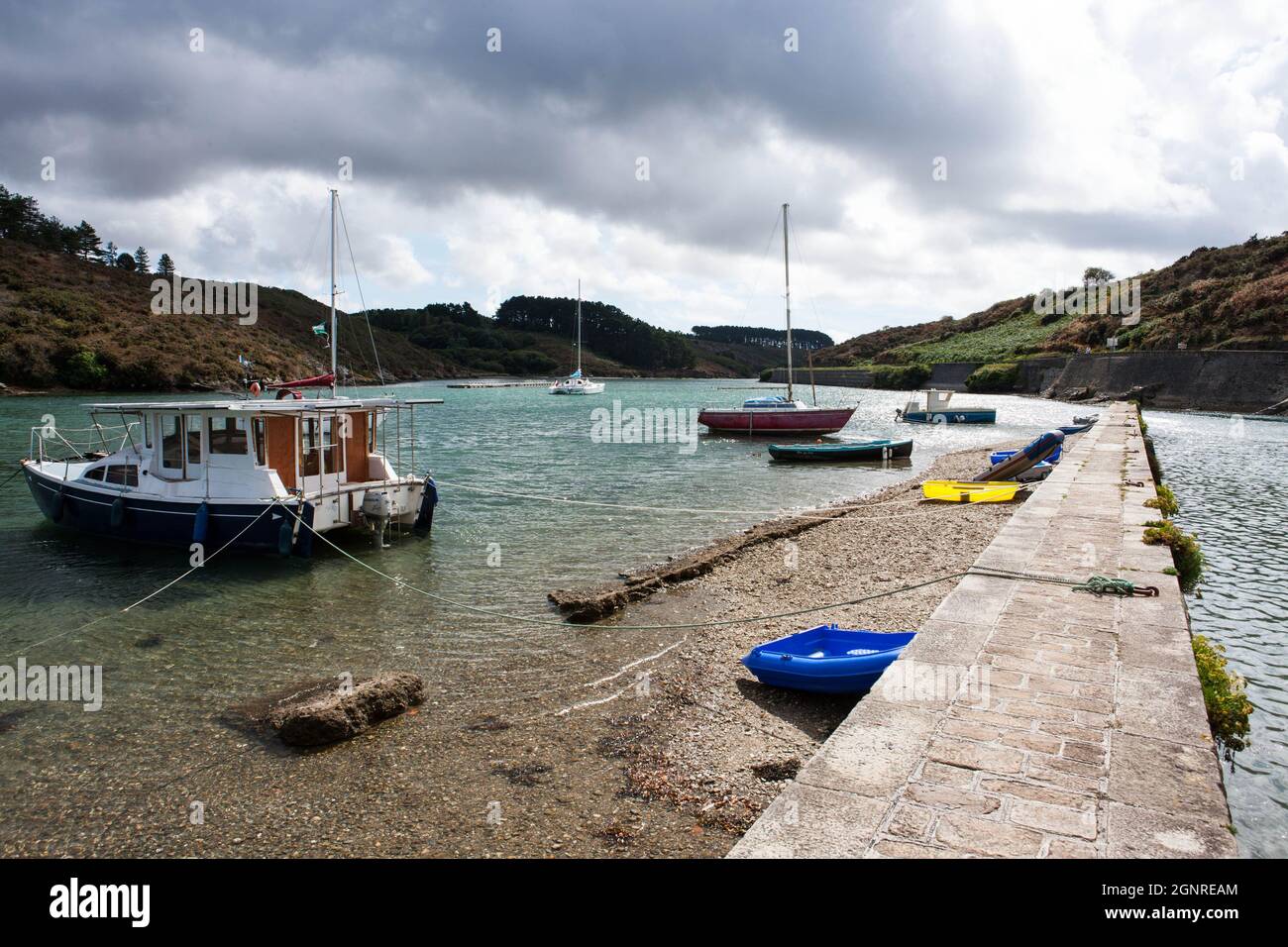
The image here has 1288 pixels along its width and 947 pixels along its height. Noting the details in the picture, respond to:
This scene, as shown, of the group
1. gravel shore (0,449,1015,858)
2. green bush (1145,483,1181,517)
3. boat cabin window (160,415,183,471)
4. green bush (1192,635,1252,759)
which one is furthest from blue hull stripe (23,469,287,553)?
green bush (1145,483,1181,517)

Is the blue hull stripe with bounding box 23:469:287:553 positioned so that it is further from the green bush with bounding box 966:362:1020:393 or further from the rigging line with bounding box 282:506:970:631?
the green bush with bounding box 966:362:1020:393

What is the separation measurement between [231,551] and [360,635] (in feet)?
22.2

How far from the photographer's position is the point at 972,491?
21656 millimetres

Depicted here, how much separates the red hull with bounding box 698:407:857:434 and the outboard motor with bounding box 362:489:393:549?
1298 inches

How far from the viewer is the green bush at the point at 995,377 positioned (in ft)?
305

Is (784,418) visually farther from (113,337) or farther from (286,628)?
(113,337)

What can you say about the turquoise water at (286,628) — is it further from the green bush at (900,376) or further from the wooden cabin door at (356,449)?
the green bush at (900,376)

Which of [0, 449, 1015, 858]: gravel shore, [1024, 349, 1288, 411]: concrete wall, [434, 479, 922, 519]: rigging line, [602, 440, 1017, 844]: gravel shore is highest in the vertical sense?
[1024, 349, 1288, 411]: concrete wall

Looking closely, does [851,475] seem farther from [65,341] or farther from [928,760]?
[65,341]

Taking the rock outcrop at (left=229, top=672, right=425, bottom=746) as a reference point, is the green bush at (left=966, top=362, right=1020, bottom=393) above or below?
above

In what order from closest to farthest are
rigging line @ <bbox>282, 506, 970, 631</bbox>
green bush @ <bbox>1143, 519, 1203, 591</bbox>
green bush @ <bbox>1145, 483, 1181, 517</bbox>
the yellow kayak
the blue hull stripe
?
rigging line @ <bbox>282, 506, 970, 631</bbox> < green bush @ <bbox>1143, 519, 1203, 591</bbox> < green bush @ <bbox>1145, 483, 1181, 517</bbox> < the blue hull stripe < the yellow kayak

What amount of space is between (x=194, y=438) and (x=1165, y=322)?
281ft

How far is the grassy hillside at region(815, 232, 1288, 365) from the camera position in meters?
64.8
